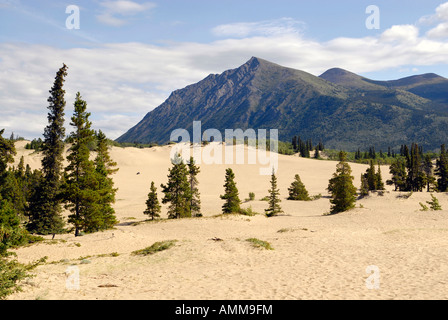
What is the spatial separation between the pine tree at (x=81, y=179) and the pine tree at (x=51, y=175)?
4.80m

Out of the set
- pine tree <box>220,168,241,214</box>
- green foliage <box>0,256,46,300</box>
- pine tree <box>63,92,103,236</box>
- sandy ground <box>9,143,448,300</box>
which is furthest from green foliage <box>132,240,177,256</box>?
pine tree <box>220,168,241,214</box>

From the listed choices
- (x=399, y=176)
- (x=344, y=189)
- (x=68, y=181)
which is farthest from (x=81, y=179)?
(x=399, y=176)

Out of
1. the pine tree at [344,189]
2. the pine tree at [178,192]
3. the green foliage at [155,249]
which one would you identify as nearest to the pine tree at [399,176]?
the pine tree at [344,189]

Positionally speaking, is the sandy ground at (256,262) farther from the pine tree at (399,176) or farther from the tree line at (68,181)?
the pine tree at (399,176)

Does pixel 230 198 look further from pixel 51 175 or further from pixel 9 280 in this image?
pixel 9 280

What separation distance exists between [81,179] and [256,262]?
1869 centimetres

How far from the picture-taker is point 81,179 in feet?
95.2

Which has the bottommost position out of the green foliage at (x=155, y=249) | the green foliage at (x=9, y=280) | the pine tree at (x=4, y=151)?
the green foliage at (x=155, y=249)

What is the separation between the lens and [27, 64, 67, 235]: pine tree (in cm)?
3319

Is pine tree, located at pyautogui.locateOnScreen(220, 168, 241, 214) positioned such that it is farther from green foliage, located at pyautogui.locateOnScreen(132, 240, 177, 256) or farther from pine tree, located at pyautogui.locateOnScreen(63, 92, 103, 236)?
green foliage, located at pyautogui.locateOnScreen(132, 240, 177, 256)

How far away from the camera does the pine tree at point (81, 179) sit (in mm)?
28766

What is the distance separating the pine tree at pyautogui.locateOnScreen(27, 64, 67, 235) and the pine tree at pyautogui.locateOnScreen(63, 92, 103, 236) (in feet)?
15.7
